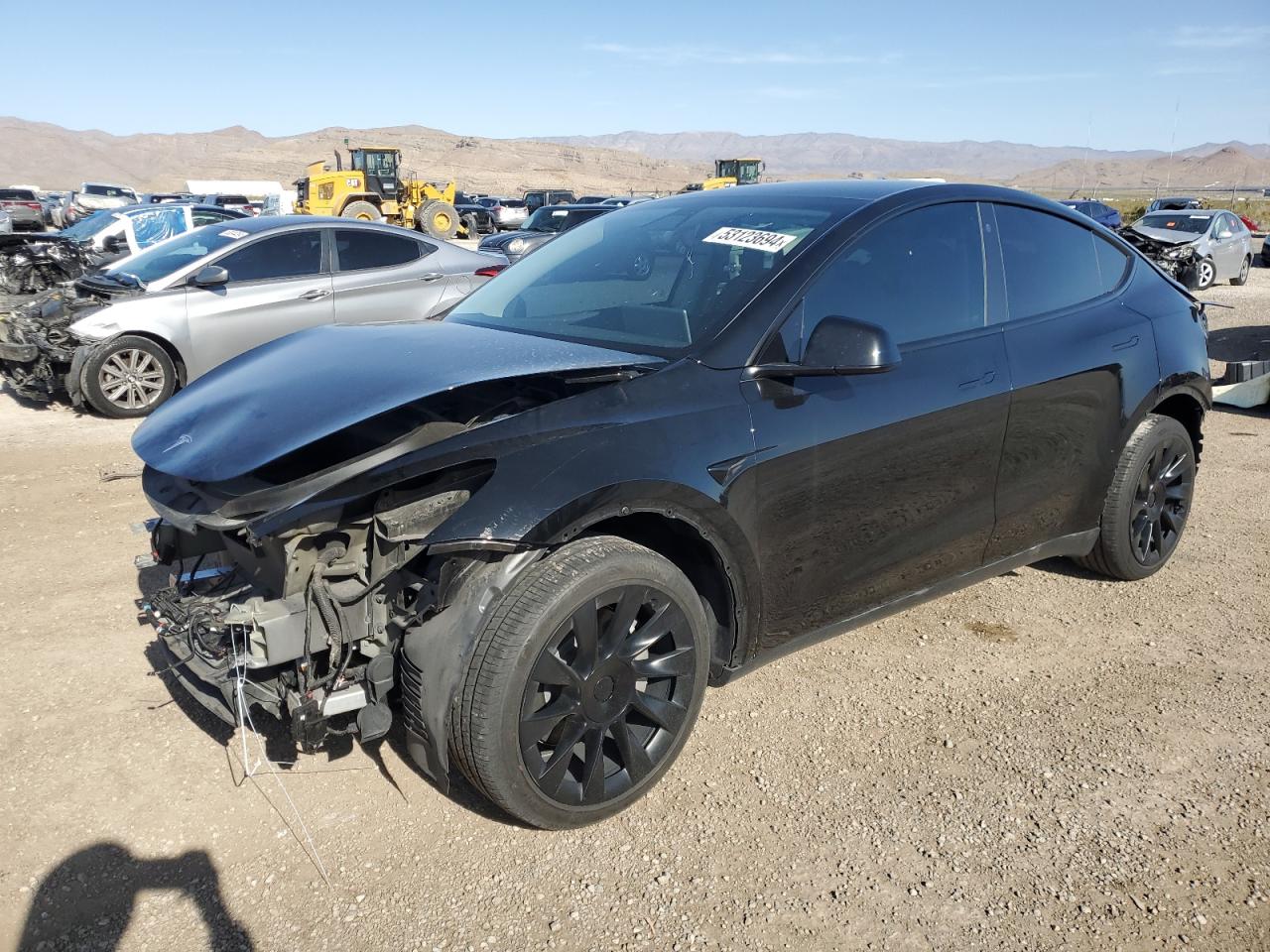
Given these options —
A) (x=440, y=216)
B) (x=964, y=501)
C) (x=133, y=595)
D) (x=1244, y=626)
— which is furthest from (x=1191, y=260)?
(x=440, y=216)

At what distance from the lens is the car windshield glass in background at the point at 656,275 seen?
317 centimetres

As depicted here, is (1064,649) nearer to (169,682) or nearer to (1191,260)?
(169,682)

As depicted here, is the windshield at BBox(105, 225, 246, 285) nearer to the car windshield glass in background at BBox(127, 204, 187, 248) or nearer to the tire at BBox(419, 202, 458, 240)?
the car windshield glass in background at BBox(127, 204, 187, 248)

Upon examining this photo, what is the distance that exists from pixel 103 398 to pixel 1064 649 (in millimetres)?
7497

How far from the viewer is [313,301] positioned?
27.4 ft

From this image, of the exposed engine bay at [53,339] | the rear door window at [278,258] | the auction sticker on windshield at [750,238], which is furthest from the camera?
the rear door window at [278,258]

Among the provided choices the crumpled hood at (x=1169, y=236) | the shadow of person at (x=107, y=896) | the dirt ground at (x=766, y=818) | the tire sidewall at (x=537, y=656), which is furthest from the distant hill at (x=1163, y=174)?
the shadow of person at (x=107, y=896)

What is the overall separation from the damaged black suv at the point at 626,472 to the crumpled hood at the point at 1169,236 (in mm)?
16370

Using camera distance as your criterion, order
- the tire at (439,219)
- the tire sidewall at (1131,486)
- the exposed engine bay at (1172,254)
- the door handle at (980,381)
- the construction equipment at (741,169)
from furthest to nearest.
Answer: the construction equipment at (741,169) → the tire at (439,219) → the exposed engine bay at (1172,254) → the tire sidewall at (1131,486) → the door handle at (980,381)

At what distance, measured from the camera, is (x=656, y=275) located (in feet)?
11.5

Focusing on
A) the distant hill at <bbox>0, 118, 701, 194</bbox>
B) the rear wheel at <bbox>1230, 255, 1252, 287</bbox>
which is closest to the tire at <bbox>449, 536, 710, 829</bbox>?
the rear wheel at <bbox>1230, 255, 1252, 287</bbox>

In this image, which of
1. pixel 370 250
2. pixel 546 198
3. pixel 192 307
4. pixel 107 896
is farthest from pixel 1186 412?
pixel 546 198

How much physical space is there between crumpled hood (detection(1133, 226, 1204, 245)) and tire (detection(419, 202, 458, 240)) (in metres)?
20.5

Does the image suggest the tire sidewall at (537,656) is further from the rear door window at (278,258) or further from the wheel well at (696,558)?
the rear door window at (278,258)
